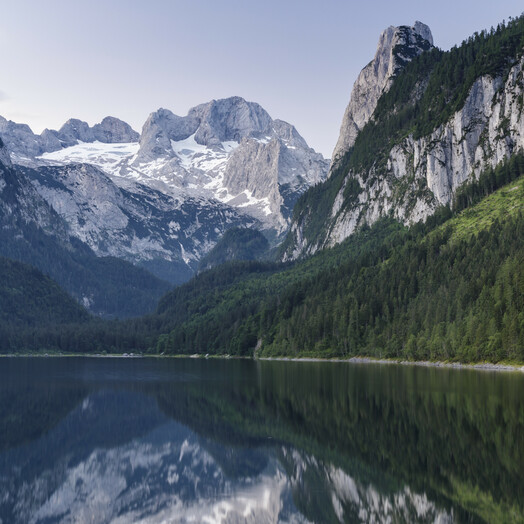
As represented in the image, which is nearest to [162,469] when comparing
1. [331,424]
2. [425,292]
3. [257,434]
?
[257,434]

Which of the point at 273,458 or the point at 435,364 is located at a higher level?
the point at 435,364

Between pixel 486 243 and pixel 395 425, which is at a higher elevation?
pixel 486 243

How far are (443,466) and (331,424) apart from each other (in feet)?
63.7

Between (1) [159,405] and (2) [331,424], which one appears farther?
(1) [159,405]

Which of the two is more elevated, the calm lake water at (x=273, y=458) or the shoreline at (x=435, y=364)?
the shoreline at (x=435, y=364)

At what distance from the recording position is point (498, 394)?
247ft

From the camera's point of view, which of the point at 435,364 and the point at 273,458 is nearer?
the point at 273,458

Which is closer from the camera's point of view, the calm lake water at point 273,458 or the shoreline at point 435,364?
the calm lake water at point 273,458

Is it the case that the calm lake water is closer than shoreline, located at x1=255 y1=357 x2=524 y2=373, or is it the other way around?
the calm lake water

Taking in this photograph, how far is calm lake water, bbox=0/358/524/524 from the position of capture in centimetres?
3741

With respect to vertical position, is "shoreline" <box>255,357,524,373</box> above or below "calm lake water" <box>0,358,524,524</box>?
above

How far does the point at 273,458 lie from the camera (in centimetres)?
5084

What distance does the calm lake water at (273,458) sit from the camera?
37.4 meters

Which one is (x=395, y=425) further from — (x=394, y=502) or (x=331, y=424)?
(x=394, y=502)
